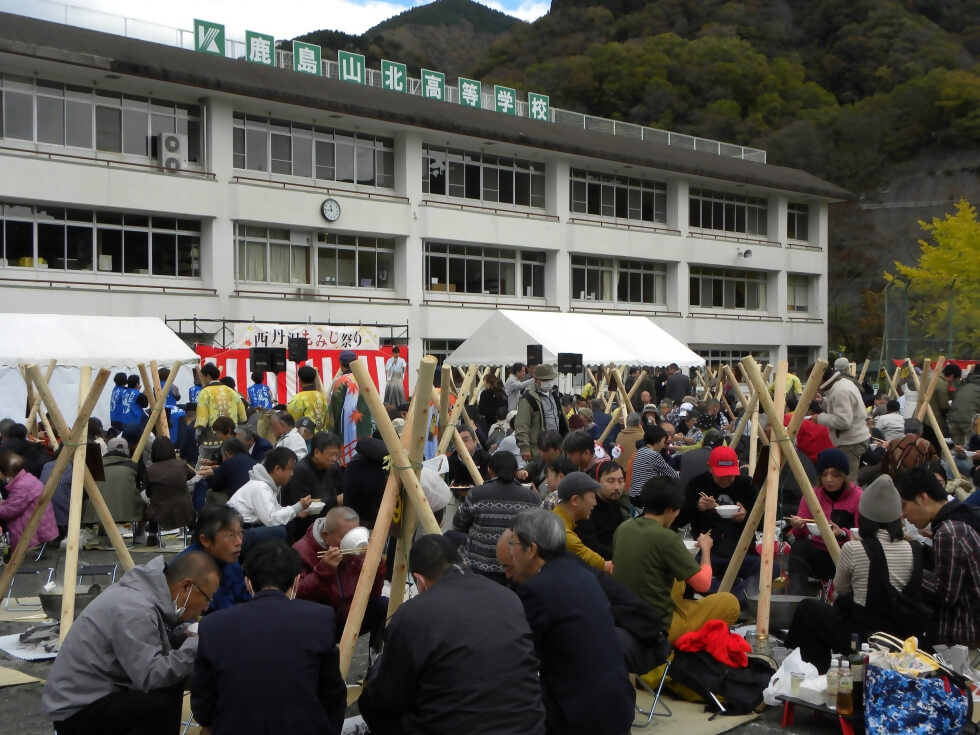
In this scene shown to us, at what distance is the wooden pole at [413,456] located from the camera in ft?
21.7

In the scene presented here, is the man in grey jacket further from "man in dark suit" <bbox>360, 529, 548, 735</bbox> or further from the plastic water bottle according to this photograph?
the plastic water bottle

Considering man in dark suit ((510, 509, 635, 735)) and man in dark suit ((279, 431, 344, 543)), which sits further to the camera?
man in dark suit ((279, 431, 344, 543))

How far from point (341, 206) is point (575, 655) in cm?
3134

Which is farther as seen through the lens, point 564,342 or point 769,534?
point 564,342

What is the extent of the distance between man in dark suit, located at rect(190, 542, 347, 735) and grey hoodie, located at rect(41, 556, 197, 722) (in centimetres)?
53

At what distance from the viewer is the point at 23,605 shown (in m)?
10.2

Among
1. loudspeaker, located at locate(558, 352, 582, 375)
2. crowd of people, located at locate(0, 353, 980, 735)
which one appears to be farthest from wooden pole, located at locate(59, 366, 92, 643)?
loudspeaker, located at locate(558, 352, 582, 375)

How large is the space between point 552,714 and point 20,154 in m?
27.8

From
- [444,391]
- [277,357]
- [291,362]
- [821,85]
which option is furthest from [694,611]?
[821,85]

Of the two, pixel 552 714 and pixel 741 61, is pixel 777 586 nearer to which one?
pixel 552 714

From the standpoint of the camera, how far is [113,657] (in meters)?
5.33

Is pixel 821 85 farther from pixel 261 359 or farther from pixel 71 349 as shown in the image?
pixel 71 349

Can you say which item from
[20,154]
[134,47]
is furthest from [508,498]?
[134,47]

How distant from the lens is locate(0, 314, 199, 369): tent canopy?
17828 mm
